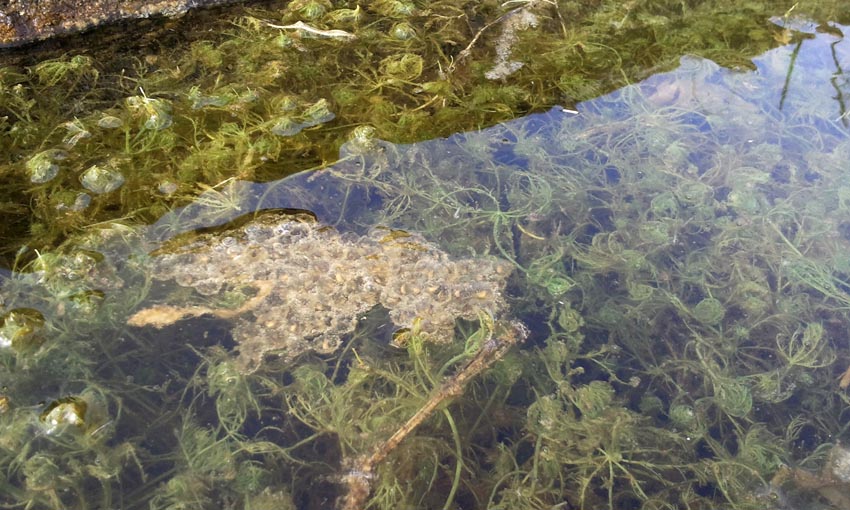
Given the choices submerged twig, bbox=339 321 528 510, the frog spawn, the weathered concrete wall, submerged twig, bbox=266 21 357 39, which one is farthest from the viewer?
submerged twig, bbox=266 21 357 39

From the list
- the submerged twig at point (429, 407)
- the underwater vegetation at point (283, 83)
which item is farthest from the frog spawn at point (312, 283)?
the underwater vegetation at point (283, 83)

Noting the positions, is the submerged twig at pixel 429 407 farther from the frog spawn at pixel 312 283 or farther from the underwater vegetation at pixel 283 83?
the underwater vegetation at pixel 283 83

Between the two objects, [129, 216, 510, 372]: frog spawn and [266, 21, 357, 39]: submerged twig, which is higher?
[266, 21, 357, 39]: submerged twig

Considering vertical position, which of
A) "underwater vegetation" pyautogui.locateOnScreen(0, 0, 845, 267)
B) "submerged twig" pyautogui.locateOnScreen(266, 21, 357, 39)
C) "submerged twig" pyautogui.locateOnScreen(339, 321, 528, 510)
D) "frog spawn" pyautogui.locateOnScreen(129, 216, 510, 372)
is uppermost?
"submerged twig" pyautogui.locateOnScreen(266, 21, 357, 39)

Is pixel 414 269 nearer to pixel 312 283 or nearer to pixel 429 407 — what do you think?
pixel 312 283

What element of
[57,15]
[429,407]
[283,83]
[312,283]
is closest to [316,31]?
[283,83]

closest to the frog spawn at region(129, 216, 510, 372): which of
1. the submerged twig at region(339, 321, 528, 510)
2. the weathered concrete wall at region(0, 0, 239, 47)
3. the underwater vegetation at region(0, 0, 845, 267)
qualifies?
the submerged twig at region(339, 321, 528, 510)

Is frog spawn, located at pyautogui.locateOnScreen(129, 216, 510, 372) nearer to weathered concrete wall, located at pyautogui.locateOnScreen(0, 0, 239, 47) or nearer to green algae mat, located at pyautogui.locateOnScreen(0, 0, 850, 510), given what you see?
green algae mat, located at pyautogui.locateOnScreen(0, 0, 850, 510)

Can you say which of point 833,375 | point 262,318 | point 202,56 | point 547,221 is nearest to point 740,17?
point 547,221
